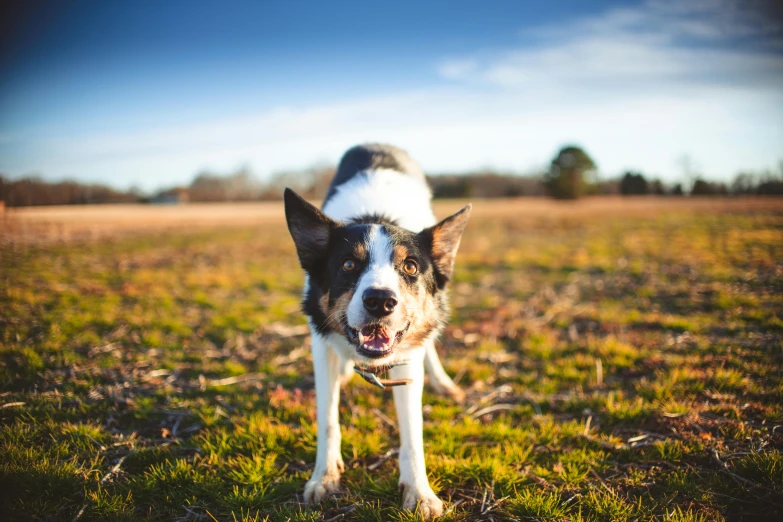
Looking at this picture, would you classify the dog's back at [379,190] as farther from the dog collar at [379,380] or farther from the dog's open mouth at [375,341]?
the dog collar at [379,380]

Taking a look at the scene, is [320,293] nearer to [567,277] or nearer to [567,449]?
[567,449]

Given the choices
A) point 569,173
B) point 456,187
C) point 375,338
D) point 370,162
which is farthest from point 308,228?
point 569,173

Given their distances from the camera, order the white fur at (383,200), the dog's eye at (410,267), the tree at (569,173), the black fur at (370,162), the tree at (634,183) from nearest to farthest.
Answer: the dog's eye at (410,267) → the white fur at (383,200) → the black fur at (370,162) → the tree at (634,183) → the tree at (569,173)

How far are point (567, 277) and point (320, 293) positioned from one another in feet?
29.7

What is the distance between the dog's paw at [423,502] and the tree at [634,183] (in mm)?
30074

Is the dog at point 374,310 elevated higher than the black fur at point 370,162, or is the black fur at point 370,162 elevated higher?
the black fur at point 370,162

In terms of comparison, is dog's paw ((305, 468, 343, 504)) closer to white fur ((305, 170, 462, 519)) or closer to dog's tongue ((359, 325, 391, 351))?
white fur ((305, 170, 462, 519))

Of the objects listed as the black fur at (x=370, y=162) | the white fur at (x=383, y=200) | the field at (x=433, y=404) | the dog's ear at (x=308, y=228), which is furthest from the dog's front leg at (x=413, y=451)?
the black fur at (x=370, y=162)

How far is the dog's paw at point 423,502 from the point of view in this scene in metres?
2.97

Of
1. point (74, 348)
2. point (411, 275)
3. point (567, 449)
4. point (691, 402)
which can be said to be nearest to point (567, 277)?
point (691, 402)

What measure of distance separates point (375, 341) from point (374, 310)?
0.31 m

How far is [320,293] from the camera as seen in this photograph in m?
3.59

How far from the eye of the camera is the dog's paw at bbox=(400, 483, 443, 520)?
2967 millimetres

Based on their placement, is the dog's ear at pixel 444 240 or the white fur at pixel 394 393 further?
the dog's ear at pixel 444 240
